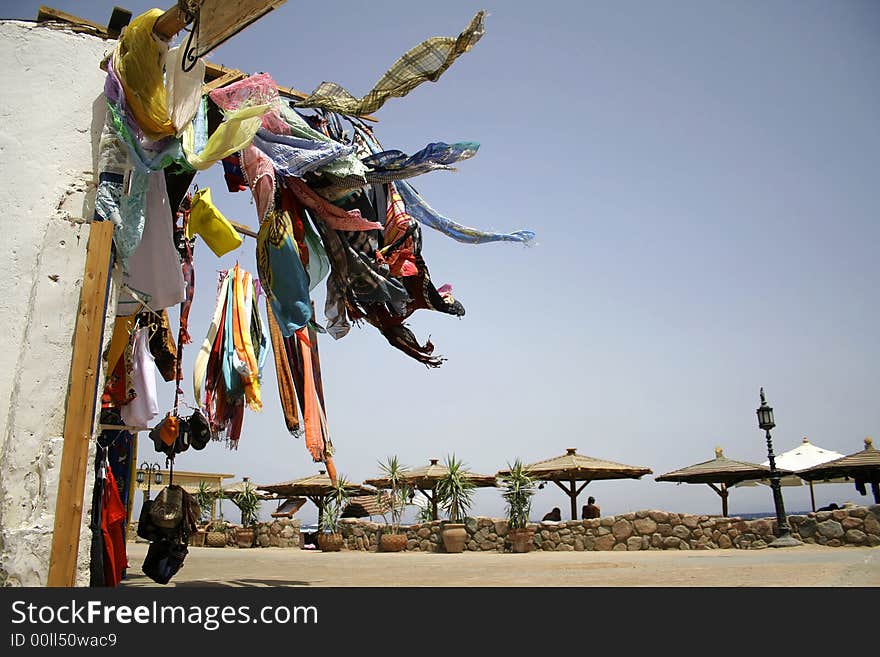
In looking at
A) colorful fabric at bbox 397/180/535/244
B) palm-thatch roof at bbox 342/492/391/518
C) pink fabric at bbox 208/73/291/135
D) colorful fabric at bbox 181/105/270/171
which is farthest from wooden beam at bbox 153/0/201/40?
palm-thatch roof at bbox 342/492/391/518

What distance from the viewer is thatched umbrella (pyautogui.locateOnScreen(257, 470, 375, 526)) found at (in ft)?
60.5

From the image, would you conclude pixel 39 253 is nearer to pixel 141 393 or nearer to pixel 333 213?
pixel 333 213

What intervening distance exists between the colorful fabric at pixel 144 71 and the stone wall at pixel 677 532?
11353 mm

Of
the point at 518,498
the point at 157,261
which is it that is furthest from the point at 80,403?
the point at 518,498

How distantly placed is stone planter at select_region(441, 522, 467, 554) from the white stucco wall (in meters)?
10.5

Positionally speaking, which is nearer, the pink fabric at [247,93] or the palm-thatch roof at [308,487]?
the pink fabric at [247,93]

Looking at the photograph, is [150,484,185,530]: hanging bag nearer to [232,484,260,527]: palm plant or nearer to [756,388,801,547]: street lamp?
[756,388,801,547]: street lamp

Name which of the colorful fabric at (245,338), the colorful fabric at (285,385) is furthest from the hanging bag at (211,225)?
the colorful fabric at (245,338)

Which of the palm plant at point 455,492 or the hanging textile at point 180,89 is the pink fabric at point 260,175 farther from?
the palm plant at point 455,492

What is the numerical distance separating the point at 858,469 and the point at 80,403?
1576 centimetres

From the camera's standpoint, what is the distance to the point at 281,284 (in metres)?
4.84

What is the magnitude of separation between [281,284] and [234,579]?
4205mm

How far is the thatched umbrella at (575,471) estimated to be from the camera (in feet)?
48.8
